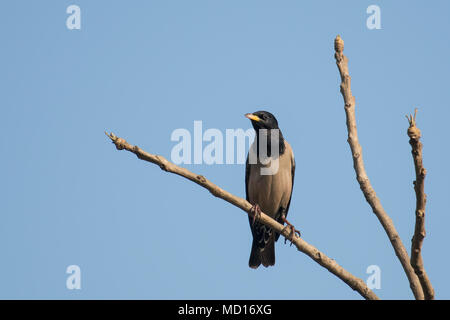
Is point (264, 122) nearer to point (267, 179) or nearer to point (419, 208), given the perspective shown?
point (267, 179)

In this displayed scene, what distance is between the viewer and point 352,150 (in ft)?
13.1

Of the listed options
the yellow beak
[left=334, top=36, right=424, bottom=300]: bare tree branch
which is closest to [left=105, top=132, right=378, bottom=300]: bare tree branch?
[left=334, top=36, right=424, bottom=300]: bare tree branch

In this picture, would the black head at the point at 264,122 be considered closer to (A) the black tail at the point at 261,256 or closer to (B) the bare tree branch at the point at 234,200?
(A) the black tail at the point at 261,256

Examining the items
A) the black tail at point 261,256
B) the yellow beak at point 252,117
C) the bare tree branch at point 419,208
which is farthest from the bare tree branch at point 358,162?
the black tail at point 261,256

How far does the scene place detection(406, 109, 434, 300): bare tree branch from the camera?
2.99 metres

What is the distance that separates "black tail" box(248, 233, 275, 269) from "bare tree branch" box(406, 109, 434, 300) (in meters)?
5.47

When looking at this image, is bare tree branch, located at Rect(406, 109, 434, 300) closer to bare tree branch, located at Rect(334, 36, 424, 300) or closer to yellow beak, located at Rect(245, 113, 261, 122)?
bare tree branch, located at Rect(334, 36, 424, 300)

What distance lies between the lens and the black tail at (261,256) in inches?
348

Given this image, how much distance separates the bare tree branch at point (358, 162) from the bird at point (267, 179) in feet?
13.9

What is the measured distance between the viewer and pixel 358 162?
3998 millimetres
